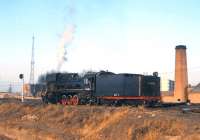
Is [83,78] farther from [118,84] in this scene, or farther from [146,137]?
[146,137]

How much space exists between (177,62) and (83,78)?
43.7 metres

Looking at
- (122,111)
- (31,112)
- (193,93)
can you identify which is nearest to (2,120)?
(31,112)

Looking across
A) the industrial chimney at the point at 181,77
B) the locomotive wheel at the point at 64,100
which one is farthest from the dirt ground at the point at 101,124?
the industrial chimney at the point at 181,77

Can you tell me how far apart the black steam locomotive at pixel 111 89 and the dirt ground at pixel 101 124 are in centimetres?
528

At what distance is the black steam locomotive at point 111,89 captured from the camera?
3834 centimetres

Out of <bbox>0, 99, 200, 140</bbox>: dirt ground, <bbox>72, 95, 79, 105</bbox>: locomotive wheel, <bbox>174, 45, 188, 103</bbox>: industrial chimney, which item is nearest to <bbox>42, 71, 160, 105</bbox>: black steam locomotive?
<bbox>72, 95, 79, 105</bbox>: locomotive wheel

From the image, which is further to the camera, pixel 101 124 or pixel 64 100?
pixel 64 100

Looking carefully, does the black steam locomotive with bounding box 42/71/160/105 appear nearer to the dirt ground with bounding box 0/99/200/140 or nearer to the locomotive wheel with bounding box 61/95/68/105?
the locomotive wheel with bounding box 61/95/68/105

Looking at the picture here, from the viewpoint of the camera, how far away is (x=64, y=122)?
29.5m

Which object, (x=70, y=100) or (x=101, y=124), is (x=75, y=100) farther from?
(x=101, y=124)

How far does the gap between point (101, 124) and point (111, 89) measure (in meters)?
14.0

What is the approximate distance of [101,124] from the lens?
25203 mm

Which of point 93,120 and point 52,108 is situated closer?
point 93,120

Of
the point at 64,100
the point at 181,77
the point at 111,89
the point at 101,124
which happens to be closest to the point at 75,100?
the point at 64,100
